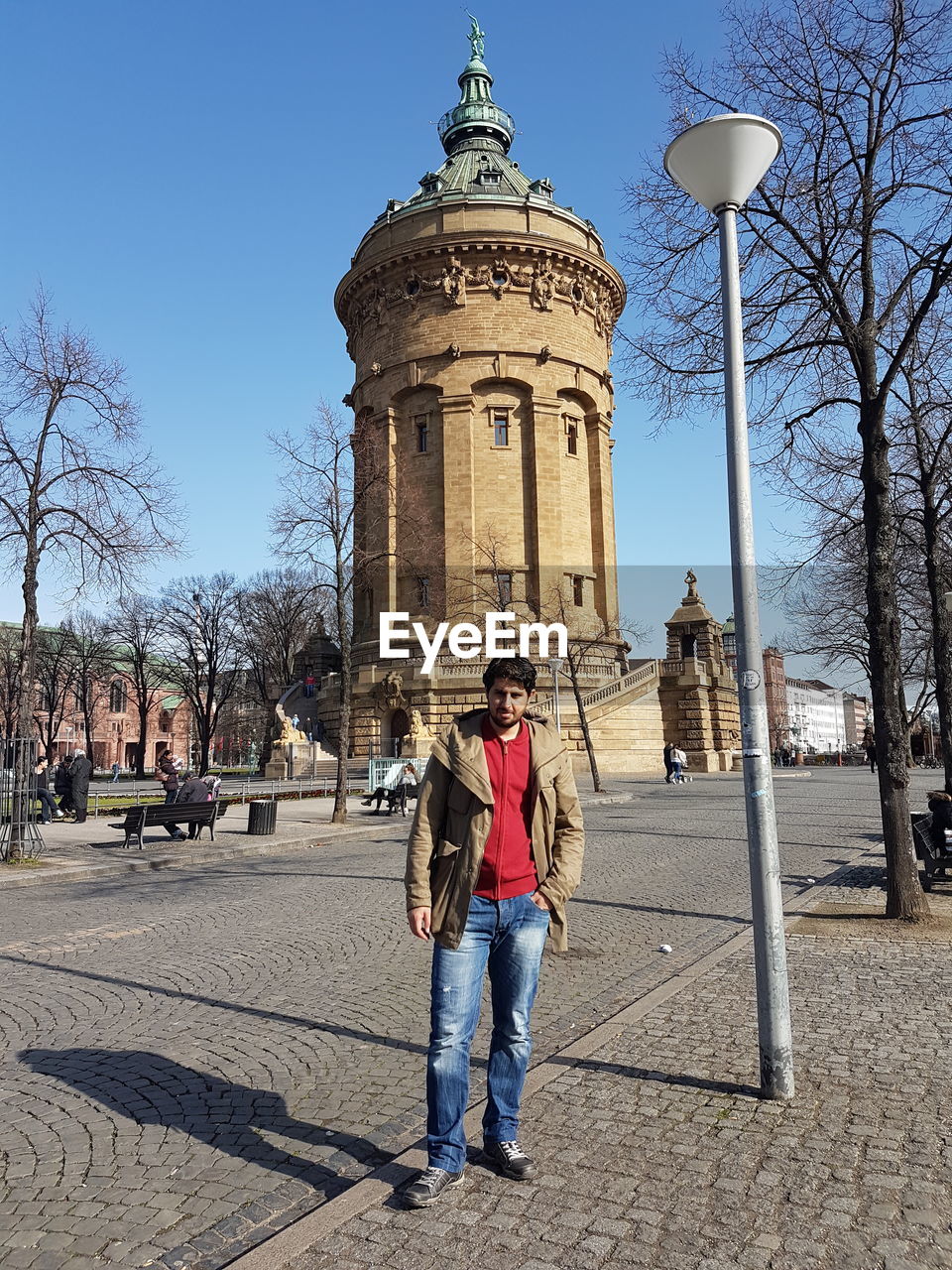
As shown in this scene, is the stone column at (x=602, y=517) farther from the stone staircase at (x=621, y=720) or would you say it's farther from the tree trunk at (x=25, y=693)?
the tree trunk at (x=25, y=693)

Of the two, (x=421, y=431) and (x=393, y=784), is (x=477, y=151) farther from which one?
(x=393, y=784)

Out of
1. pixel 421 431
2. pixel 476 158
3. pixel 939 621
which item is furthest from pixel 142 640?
pixel 939 621

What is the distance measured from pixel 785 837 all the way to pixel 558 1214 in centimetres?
1518

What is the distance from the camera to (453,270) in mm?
46625

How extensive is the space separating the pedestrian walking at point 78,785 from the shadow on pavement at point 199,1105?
2037cm

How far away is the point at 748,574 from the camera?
195 inches

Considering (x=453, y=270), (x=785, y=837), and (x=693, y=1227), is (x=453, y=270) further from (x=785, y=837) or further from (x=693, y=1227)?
(x=693, y=1227)

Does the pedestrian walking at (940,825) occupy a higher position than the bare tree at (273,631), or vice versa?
A: the bare tree at (273,631)

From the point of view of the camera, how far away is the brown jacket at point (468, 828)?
3736 mm

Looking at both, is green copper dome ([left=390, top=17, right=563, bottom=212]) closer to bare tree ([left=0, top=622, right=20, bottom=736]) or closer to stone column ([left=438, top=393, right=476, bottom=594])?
stone column ([left=438, top=393, right=476, bottom=594])

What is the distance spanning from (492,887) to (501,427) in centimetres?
4515

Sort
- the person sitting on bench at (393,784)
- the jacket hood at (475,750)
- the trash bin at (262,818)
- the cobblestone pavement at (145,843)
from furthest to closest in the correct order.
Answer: the person sitting on bench at (393,784)
the trash bin at (262,818)
the cobblestone pavement at (145,843)
the jacket hood at (475,750)

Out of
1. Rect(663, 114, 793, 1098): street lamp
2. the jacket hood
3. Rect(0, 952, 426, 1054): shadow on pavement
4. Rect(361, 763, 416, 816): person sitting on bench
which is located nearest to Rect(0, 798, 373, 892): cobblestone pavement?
Rect(361, 763, 416, 816): person sitting on bench

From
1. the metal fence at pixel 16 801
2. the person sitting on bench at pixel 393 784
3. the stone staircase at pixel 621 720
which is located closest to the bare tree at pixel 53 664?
the stone staircase at pixel 621 720
